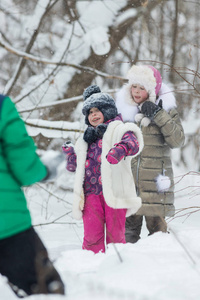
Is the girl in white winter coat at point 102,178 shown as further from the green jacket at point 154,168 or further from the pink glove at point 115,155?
the green jacket at point 154,168

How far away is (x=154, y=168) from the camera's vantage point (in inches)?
158

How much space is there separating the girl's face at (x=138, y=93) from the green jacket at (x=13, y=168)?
91.5 inches

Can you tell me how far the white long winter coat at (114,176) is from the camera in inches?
129

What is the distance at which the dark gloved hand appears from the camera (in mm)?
3934

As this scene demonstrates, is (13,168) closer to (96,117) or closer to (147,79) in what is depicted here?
(96,117)

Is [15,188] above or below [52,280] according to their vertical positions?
above

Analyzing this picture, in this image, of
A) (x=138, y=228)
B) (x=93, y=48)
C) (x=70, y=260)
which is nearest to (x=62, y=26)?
(x=93, y=48)

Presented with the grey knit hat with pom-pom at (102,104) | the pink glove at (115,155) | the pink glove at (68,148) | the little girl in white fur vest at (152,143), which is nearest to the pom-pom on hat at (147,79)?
the little girl in white fur vest at (152,143)

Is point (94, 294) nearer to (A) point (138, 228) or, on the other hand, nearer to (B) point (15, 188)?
(B) point (15, 188)

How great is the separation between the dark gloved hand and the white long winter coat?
57cm

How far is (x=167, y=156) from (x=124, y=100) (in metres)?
0.69

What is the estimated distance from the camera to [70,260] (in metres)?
2.66

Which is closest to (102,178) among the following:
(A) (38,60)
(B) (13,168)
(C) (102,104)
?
(C) (102,104)

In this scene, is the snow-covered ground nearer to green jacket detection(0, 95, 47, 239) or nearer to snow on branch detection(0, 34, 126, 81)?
green jacket detection(0, 95, 47, 239)
